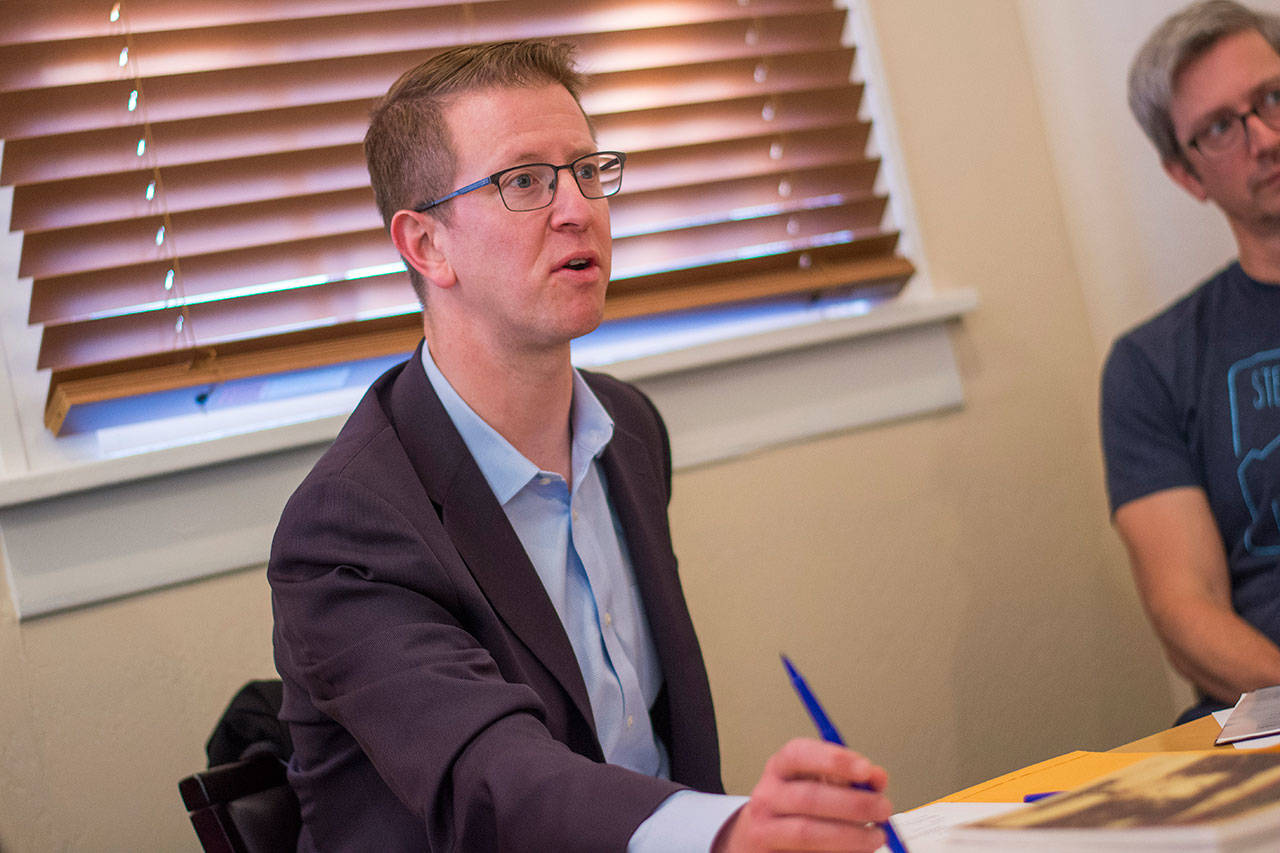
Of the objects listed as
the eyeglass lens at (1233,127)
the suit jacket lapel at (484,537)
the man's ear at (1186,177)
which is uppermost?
the eyeglass lens at (1233,127)

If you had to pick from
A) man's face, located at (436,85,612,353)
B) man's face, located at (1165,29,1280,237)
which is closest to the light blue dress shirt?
man's face, located at (436,85,612,353)

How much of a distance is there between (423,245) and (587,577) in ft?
1.58

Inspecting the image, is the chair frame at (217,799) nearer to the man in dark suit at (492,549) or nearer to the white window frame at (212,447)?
the man in dark suit at (492,549)

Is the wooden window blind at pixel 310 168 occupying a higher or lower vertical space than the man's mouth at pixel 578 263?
higher

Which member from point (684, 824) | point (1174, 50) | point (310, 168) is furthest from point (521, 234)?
point (1174, 50)

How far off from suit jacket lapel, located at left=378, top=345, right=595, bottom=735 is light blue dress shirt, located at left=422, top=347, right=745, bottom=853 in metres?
0.06

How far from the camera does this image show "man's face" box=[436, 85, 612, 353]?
1.33 m

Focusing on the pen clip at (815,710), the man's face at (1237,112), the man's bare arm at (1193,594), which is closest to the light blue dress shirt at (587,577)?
the pen clip at (815,710)

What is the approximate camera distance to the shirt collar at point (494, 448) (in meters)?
1.30

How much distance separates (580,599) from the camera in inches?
51.9

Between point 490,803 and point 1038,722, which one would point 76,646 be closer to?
point 490,803

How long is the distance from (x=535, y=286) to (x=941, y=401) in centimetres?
110

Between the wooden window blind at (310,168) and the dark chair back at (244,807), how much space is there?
67cm

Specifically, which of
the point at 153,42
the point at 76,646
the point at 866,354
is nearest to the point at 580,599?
the point at 76,646
